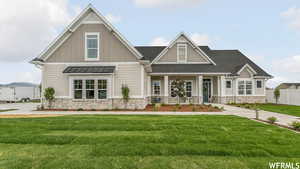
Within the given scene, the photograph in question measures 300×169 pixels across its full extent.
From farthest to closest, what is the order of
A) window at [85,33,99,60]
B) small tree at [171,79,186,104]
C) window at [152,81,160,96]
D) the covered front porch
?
1. window at [152,81,160,96]
2. the covered front porch
3. small tree at [171,79,186,104]
4. window at [85,33,99,60]

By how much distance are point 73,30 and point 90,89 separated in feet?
16.3

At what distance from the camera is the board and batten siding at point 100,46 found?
14.9m

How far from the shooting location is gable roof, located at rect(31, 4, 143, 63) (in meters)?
14.5

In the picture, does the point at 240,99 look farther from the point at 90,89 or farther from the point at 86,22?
the point at 86,22

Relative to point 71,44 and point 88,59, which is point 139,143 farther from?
Answer: point 71,44

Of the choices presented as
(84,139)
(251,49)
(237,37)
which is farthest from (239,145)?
(251,49)

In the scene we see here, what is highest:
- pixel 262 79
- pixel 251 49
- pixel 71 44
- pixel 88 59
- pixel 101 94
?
pixel 251 49

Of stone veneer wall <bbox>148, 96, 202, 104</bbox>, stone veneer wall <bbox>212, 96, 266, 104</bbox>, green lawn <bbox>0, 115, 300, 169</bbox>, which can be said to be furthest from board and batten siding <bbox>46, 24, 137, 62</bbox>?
stone veneer wall <bbox>212, 96, 266, 104</bbox>

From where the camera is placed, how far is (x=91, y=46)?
49.6 ft

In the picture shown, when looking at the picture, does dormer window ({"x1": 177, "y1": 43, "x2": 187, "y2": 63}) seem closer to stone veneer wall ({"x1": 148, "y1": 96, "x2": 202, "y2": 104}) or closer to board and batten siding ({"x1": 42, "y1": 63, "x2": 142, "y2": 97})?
stone veneer wall ({"x1": 148, "y1": 96, "x2": 202, "y2": 104})

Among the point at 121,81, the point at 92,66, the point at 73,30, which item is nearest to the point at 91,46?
the point at 92,66

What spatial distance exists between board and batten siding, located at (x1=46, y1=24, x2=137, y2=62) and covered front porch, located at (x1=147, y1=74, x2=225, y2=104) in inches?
230

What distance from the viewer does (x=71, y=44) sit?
49.7 ft

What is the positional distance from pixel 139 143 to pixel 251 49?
87.8ft
